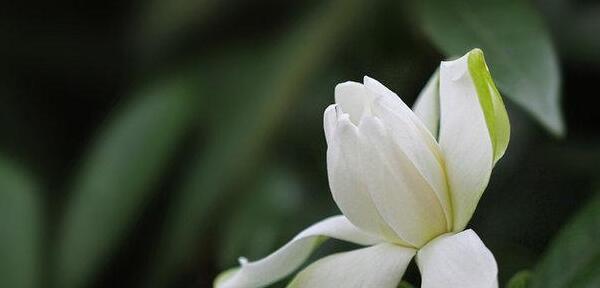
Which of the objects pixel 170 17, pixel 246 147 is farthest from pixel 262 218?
pixel 170 17

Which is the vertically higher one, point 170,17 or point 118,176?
point 170,17

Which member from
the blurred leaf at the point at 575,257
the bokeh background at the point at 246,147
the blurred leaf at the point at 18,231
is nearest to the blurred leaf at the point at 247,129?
the bokeh background at the point at 246,147

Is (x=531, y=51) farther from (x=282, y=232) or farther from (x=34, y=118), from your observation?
(x=34, y=118)

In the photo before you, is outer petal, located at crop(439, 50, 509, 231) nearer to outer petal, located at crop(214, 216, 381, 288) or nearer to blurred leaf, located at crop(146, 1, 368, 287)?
outer petal, located at crop(214, 216, 381, 288)

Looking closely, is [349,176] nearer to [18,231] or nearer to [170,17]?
[18,231]

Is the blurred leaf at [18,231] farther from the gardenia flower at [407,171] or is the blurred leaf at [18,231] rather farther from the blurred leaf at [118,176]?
the gardenia flower at [407,171]
